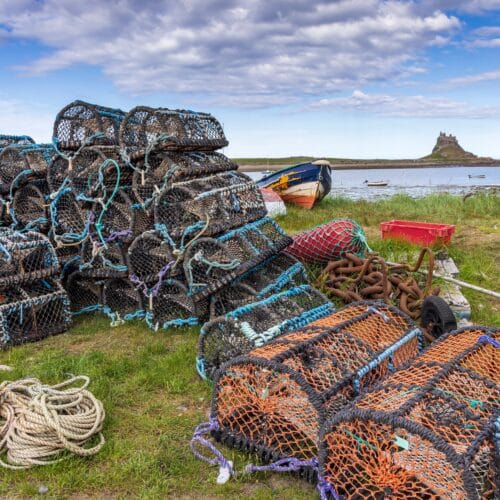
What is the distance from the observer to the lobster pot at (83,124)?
555cm

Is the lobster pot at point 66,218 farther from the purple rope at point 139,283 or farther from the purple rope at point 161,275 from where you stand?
the purple rope at point 161,275

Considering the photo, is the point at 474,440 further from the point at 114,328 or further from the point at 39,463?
the point at 114,328

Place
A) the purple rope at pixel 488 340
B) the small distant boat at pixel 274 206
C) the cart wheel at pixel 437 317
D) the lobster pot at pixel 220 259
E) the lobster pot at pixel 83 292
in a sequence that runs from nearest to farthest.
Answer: the purple rope at pixel 488 340, the cart wheel at pixel 437 317, the lobster pot at pixel 220 259, the lobster pot at pixel 83 292, the small distant boat at pixel 274 206

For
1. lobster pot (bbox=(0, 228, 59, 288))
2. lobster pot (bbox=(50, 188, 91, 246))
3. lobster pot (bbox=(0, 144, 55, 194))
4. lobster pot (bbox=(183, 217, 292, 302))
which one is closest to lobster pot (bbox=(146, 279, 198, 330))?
lobster pot (bbox=(183, 217, 292, 302))

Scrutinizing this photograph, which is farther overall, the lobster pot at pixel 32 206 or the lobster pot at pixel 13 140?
the lobster pot at pixel 13 140

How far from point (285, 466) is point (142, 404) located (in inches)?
48.1

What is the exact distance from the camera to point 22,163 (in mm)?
6039

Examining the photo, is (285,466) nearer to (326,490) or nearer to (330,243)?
(326,490)

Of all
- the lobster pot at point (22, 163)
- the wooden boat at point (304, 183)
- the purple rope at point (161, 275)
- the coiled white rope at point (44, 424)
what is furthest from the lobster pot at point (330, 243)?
the wooden boat at point (304, 183)

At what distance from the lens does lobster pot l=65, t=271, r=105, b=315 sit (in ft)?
17.3

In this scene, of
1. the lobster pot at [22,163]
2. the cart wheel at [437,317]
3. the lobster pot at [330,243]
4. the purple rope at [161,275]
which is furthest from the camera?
the lobster pot at [22,163]

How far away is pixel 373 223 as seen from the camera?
9.89 metres

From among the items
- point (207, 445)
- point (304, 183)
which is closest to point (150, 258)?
point (207, 445)

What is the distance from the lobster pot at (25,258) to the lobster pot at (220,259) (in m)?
1.39
